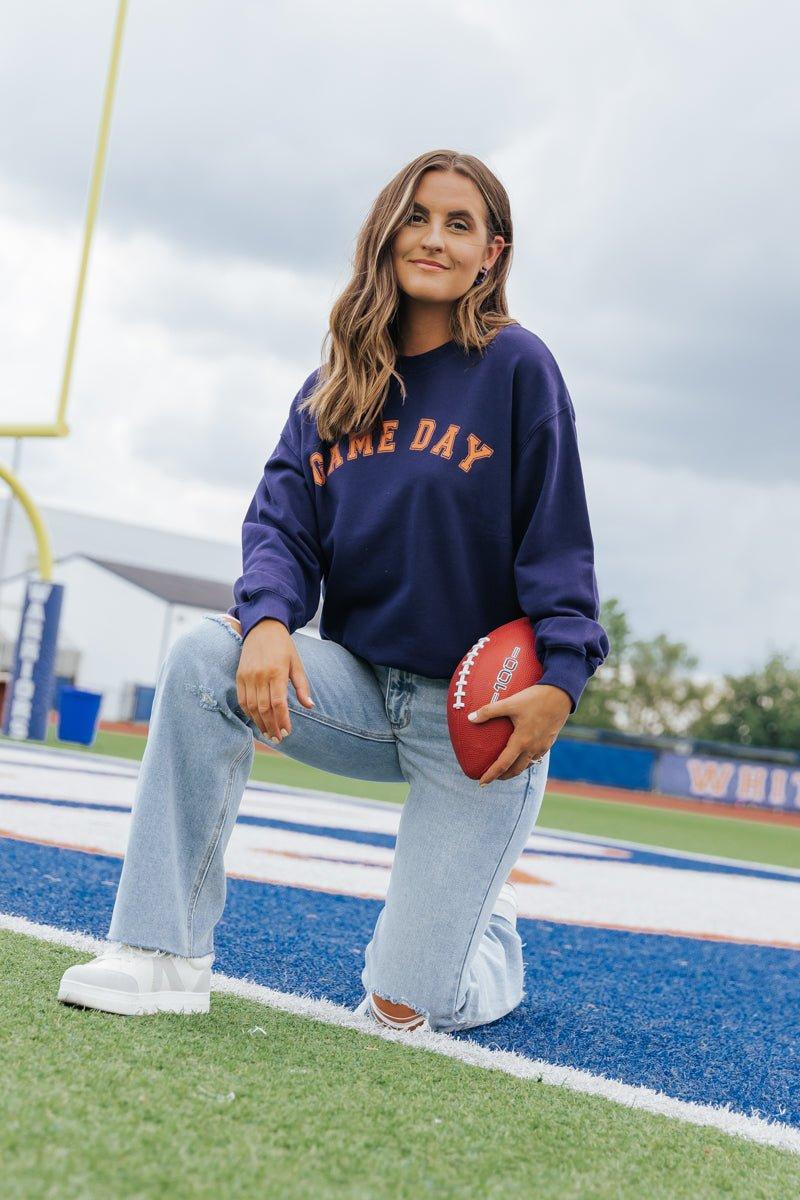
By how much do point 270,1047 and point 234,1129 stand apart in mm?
495

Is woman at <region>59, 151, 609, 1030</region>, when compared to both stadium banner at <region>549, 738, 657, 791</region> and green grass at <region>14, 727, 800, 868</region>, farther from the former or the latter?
stadium banner at <region>549, 738, 657, 791</region>

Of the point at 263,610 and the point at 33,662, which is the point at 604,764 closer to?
the point at 33,662

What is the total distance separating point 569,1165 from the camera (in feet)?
5.29

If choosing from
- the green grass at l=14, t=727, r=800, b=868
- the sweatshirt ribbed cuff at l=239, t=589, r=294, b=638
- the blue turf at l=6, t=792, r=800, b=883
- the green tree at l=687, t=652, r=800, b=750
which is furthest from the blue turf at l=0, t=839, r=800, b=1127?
the green tree at l=687, t=652, r=800, b=750

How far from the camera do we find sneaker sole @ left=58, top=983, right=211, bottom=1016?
2.04 metres

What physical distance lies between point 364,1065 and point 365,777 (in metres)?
0.82

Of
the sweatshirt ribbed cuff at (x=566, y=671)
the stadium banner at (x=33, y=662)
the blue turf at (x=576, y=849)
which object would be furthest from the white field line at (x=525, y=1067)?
the stadium banner at (x=33, y=662)

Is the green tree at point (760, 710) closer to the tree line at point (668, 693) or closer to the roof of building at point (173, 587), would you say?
the tree line at point (668, 693)

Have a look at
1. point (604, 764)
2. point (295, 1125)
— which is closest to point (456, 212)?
point (295, 1125)

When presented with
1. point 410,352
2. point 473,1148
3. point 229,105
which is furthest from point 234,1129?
point 229,105

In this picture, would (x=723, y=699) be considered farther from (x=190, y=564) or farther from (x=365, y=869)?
(x=365, y=869)

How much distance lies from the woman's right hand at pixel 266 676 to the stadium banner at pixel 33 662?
452 inches

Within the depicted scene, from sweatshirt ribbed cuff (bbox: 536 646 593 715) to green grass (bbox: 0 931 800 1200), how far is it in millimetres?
690

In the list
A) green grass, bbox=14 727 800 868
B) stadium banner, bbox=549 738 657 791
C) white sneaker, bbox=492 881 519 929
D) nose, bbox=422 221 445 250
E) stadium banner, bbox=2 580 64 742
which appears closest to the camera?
nose, bbox=422 221 445 250
